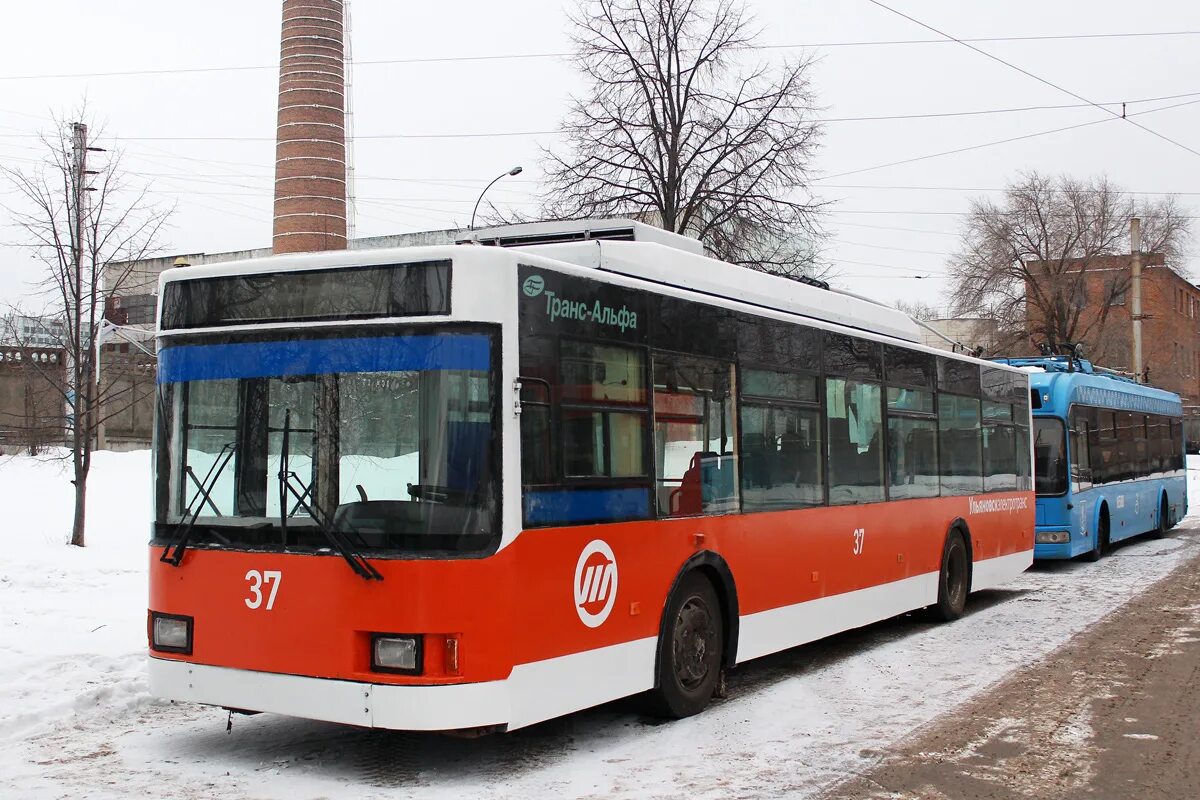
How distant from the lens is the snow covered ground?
20.7 ft

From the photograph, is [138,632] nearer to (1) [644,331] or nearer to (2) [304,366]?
(2) [304,366]

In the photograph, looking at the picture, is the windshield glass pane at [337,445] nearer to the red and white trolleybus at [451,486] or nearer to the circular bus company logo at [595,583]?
the red and white trolleybus at [451,486]

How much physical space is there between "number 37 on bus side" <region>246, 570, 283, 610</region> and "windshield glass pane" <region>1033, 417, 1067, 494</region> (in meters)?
14.6

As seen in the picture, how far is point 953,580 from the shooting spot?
43.1ft

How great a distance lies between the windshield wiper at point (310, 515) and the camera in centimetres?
619

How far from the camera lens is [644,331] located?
758 centimetres

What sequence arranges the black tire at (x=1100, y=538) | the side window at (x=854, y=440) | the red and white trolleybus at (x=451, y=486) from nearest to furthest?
1. the red and white trolleybus at (x=451, y=486)
2. the side window at (x=854, y=440)
3. the black tire at (x=1100, y=538)

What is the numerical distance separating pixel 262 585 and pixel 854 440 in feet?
19.1

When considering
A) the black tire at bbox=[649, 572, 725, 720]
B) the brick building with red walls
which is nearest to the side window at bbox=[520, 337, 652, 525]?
the black tire at bbox=[649, 572, 725, 720]

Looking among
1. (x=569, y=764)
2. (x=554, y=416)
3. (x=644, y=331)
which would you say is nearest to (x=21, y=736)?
(x=569, y=764)

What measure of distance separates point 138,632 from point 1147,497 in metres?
20.0

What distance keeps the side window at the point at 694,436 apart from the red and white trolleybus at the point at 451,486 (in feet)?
0.07

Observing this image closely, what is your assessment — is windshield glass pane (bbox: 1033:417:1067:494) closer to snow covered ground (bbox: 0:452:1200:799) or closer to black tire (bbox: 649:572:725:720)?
snow covered ground (bbox: 0:452:1200:799)

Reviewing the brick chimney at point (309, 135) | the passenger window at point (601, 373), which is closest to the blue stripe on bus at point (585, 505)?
the passenger window at point (601, 373)
